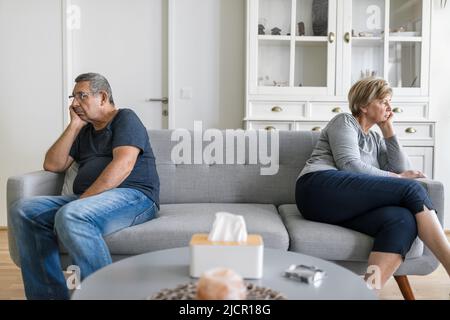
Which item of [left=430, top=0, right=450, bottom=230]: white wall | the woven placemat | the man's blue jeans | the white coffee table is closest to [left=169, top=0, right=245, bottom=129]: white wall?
[left=430, top=0, right=450, bottom=230]: white wall

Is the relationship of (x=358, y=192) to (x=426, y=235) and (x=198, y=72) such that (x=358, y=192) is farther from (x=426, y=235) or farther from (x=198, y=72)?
(x=198, y=72)

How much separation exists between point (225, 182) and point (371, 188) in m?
0.74

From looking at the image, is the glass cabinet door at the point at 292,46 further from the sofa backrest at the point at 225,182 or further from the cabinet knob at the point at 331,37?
the sofa backrest at the point at 225,182

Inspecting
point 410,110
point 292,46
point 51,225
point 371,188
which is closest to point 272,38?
point 292,46

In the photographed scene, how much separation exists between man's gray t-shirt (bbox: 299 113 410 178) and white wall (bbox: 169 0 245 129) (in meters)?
1.46

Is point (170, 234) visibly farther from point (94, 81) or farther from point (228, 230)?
point (94, 81)

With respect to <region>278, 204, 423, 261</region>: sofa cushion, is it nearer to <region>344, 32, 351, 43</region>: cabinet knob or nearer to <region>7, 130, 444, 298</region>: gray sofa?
<region>7, 130, 444, 298</region>: gray sofa

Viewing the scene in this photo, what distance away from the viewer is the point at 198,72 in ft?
11.7

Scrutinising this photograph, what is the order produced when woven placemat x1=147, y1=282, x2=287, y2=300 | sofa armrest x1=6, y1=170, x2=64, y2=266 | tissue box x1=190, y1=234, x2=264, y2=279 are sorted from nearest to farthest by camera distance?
woven placemat x1=147, y1=282, x2=287, y2=300
tissue box x1=190, y1=234, x2=264, y2=279
sofa armrest x1=6, y1=170, x2=64, y2=266

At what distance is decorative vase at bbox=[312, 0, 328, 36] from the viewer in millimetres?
3244
